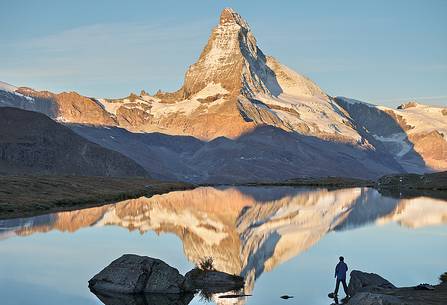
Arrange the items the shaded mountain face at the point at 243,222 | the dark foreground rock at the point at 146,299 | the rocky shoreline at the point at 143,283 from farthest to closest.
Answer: the shaded mountain face at the point at 243,222, the rocky shoreline at the point at 143,283, the dark foreground rock at the point at 146,299

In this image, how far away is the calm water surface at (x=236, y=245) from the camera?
4484cm

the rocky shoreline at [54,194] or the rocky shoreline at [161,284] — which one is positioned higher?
the rocky shoreline at [54,194]

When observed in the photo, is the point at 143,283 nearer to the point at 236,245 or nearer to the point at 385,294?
the point at 385,294

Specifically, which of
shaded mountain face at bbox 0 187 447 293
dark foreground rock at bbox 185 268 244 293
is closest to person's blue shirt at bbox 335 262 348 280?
shaded mountain face at bbox 0 187 447 293

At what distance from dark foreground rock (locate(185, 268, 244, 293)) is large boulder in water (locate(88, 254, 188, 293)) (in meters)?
1.15

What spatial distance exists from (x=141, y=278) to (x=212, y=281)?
503 centimetres

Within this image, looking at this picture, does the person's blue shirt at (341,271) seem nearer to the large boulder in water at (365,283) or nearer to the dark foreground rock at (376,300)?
the large boulder in water at (365,283)

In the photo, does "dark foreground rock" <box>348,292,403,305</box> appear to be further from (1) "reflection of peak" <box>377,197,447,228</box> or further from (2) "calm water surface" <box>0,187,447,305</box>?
(1) "reflection of peak" <box>377,197,447,228</box>

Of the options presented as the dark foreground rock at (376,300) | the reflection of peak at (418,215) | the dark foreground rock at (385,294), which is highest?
the reflection of peak at (418,215)

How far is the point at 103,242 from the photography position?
224ft

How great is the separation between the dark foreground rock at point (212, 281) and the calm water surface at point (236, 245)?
1.13m

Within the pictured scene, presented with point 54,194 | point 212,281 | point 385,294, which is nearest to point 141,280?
point 212,281

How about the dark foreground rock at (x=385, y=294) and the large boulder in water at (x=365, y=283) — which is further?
the large boulder in water at (x=365, y=283)

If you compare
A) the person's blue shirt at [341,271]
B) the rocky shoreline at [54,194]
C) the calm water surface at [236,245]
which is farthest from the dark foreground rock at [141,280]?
the rocky shoreline at [54,194]
